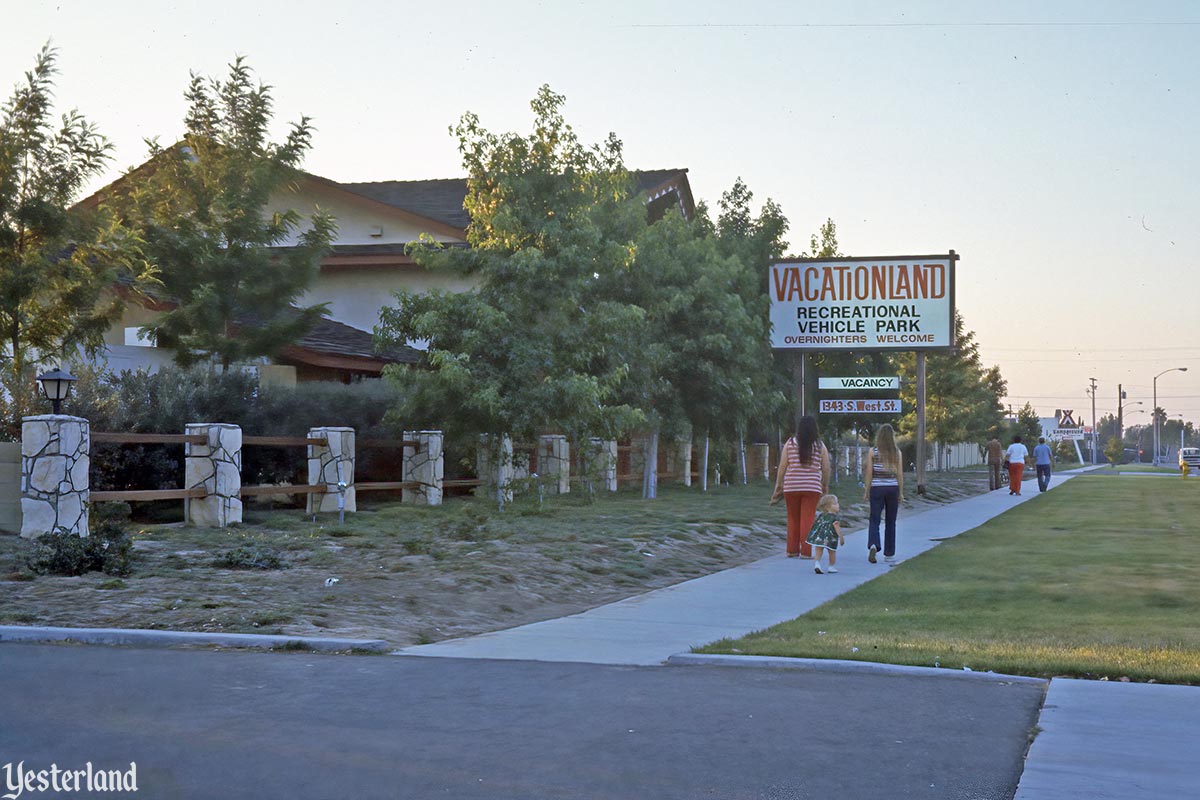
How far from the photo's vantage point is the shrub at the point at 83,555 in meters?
12.2

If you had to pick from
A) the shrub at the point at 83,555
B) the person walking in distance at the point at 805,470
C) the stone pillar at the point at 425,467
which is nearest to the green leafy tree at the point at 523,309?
the stone pillar at the point at 425,467

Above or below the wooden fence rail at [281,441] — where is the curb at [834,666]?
below

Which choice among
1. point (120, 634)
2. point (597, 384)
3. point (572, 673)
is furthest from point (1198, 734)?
point (597, 384)

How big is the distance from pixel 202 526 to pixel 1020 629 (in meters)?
11.3

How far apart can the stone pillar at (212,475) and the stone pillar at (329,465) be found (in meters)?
2.49

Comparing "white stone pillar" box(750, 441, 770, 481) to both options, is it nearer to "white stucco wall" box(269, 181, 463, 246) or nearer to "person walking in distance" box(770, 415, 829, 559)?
"white stucco wall" box(269, 181, 463, 246)

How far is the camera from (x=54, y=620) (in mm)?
9711

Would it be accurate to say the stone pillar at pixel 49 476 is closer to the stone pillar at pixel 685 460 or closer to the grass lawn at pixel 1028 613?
the grass lawn at pixel 1028 613

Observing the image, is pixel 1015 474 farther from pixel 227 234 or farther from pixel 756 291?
pixel 227 234

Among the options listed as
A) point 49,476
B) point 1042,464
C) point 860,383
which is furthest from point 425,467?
point 1042,464

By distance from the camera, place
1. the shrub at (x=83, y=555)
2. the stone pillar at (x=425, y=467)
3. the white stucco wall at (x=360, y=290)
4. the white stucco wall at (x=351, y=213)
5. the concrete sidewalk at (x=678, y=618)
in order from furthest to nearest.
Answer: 1. the white stucco wall at (x=351, y=213)
2. the white stucco wall at (x=360, y=290)
3. the stone pillar at (x=425, y=467)
4. the shrub at (x=83, y=555)
5. the concrete sidewalk at (x=678, y=618)

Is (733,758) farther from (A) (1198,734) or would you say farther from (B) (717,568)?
(B) (717,568)

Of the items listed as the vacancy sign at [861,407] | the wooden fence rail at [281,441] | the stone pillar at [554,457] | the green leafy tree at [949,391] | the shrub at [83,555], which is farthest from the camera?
the green leafy tree at [949,391]

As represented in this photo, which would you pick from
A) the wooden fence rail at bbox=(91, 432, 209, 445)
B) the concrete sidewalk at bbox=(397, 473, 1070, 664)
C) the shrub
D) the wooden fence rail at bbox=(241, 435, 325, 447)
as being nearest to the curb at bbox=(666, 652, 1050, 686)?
the concrete sidewalk at bbox=(397, 473, 1070, 664)
